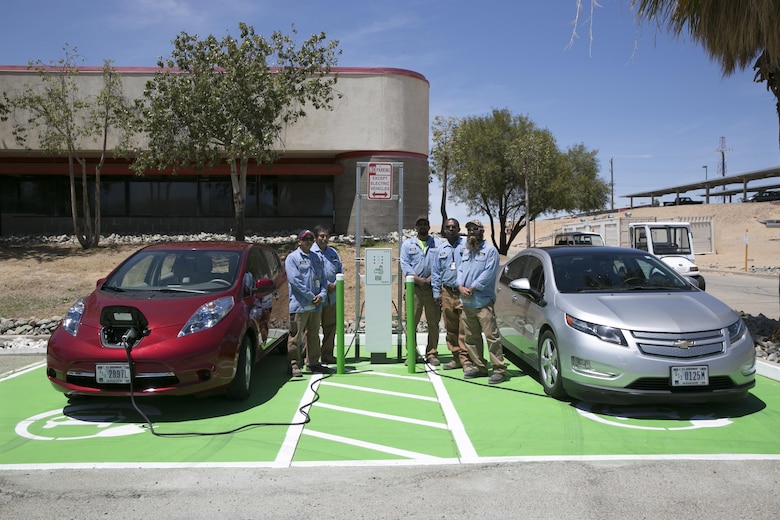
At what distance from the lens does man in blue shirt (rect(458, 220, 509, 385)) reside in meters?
7.09

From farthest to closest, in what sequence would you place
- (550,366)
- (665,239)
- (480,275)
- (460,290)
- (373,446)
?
(665,239) < (460,290) < (480,275) < (550,366) < (373,446)

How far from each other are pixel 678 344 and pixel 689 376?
0.29 meters

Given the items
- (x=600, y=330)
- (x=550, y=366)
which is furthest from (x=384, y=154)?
(x=600, y=330)

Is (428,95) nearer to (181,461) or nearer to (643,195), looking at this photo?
(181,461)

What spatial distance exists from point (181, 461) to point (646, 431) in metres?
3.86

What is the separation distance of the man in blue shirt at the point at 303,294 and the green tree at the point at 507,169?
23424 mm

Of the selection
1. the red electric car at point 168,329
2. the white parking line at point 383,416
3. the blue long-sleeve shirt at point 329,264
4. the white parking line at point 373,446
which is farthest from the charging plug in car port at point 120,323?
the blue long-sleeve shirt at point 329,264

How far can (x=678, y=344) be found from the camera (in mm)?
5531

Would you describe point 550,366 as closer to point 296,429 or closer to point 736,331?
point 736,331

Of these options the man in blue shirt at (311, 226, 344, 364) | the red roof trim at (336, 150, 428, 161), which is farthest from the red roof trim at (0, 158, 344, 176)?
the man in blue shirt at (311, 226, 344, 364)

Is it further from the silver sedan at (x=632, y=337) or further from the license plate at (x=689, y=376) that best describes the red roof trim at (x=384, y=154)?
the license plate at (x=689, y=376)

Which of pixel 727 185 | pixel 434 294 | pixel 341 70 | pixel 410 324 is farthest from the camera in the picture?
pixel 727 185

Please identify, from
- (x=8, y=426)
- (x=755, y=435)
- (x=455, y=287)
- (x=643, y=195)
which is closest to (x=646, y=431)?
(x=755, y=435)

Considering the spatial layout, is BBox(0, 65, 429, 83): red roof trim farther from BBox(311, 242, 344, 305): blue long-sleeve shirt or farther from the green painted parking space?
the green painted parking space
